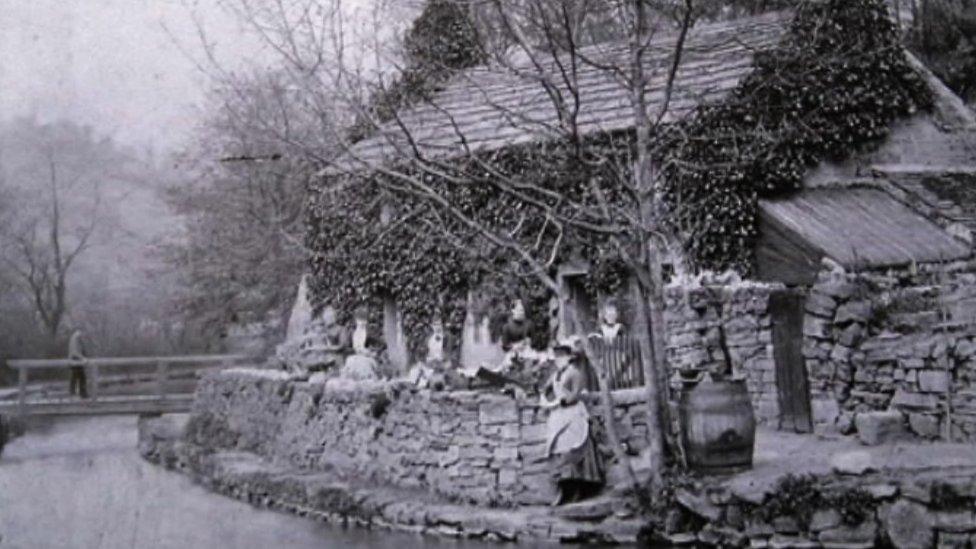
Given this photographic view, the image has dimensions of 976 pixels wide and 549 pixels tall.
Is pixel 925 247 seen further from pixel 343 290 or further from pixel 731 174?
pixel 343 290

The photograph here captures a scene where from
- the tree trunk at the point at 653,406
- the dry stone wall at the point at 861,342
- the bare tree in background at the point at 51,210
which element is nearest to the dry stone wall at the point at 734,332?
the dry stone wall at the point at 861,342

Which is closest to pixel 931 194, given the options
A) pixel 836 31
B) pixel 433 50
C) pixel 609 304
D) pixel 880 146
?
pixel 880 146

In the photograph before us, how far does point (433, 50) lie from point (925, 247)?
33.4 feet

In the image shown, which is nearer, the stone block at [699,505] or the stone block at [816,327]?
the stone block at [699,505]

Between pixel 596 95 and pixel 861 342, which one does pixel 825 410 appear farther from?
pixel 596 95

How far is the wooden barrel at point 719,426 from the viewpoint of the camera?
985 cm

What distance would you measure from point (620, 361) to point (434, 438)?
2.47 m

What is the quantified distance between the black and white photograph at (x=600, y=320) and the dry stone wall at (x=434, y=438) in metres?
0.04

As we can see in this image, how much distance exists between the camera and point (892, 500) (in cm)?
844

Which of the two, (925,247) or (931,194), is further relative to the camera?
(931,194)


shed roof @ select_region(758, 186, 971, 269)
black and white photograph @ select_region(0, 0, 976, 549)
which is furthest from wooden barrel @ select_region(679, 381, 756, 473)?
shed roof @ select_region(758, 186, 971, 269)

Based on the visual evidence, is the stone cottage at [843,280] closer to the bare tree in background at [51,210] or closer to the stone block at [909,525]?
the stone block at [909,525]

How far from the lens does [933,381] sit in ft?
34.3

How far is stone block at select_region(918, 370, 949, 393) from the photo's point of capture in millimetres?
10320
